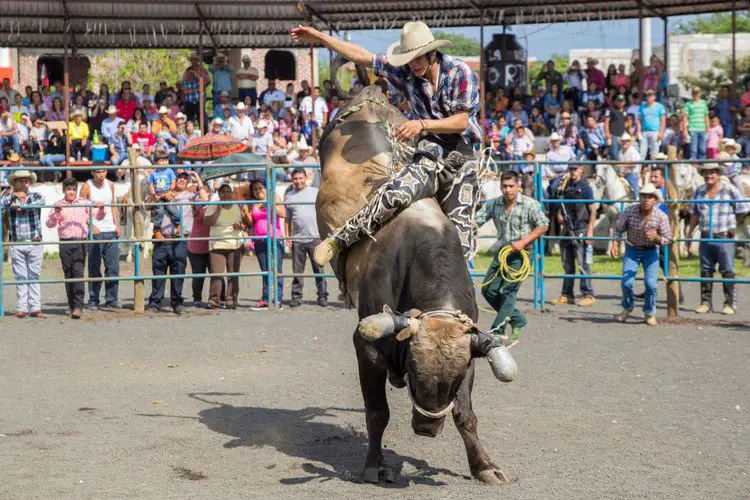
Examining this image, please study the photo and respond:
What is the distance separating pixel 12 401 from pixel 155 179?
21.6 ft

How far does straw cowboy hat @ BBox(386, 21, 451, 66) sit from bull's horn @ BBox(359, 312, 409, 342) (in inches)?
70.4

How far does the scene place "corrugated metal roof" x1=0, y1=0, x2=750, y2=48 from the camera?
74.9 ft

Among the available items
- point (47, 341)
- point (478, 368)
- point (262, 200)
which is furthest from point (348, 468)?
point (262, 200)

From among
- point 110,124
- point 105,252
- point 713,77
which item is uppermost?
point 713,77

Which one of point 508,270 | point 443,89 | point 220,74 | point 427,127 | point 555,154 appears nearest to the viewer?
point 427,127

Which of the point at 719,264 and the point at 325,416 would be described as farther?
the point at 719,264

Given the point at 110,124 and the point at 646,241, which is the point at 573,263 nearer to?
the point at 646,241

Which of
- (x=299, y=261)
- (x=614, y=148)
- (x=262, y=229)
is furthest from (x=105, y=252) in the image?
(x=614, y=148)

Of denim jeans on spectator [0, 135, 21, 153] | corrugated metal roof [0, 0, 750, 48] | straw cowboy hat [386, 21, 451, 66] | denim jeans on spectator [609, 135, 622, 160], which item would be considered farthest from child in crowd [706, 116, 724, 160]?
straw cowboy hat [386, 21, 451, 66]

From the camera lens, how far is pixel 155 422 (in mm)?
8023

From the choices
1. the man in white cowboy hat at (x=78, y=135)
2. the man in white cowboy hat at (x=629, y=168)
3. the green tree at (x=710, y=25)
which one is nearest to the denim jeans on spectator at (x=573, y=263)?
the man in white cowboy hat at (x=629, y=168)

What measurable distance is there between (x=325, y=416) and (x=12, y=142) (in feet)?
53.0

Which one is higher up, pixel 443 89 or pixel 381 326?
pixel 443 89

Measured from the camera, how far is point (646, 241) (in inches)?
510
